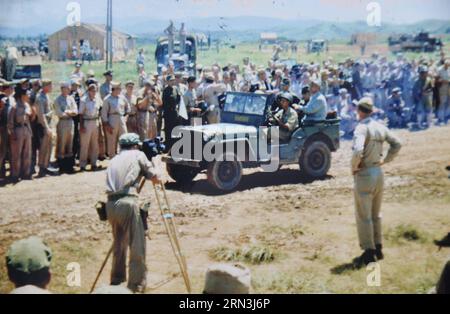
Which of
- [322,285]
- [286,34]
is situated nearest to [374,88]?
[322,285]

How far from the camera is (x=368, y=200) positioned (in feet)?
23.7

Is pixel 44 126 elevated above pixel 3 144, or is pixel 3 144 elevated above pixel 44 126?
pixel 44 126

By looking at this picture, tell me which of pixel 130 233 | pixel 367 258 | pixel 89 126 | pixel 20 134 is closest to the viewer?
pixel 130 233

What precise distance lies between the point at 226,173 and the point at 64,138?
11.5ft

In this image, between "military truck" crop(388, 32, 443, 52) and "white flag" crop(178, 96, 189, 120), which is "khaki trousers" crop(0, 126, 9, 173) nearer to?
"white flag" crop(178, 96, 189, 120)

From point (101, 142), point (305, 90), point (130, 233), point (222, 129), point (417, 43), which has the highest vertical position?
point (417, 43)

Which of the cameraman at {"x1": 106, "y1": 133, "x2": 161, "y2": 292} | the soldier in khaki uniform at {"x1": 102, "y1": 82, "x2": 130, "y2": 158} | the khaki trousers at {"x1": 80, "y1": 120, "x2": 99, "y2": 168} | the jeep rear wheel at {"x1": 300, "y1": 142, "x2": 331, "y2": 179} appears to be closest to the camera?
the cameraman at {"x1": 106, "y1": 133, "x2": 161, "y2": 292}

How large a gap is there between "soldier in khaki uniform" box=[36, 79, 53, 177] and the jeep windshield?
347 centimetres

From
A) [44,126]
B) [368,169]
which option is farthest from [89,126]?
[368,169]

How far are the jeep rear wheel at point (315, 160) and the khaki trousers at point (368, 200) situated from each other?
4028 mm

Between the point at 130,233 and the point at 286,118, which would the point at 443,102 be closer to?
the point at 286,118

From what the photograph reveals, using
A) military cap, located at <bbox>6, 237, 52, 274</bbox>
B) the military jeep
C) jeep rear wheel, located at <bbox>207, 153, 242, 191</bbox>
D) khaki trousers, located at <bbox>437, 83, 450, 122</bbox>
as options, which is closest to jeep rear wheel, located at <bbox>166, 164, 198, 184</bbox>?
the military jeep

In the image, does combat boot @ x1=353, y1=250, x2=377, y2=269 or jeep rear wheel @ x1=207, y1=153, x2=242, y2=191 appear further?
jeep rear wheel @ x1=207, y1=153, x2=242, y2=191

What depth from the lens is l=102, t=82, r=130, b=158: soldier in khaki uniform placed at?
39.5ft
